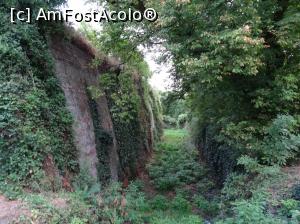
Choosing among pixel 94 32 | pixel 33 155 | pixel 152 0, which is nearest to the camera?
pixel 33 155

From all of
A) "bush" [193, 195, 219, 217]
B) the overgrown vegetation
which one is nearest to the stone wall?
the overgrown vegetation

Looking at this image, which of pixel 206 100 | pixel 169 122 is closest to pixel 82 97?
pixel 206 100

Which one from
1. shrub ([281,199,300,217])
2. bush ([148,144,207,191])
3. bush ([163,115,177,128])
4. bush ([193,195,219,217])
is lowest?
bush ([193,195,219,217])

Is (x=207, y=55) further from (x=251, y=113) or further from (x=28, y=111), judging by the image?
(x=28, y=111)

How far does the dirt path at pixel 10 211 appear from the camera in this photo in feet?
14.7

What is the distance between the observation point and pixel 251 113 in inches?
309

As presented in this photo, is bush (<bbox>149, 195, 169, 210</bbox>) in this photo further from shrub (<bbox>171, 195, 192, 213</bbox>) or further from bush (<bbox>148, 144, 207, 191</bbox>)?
bush (<bbox>148, 144, 207, 191</bbox>)

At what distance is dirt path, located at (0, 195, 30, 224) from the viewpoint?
448 cm

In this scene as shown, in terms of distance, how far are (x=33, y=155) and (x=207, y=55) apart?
397 centimetres

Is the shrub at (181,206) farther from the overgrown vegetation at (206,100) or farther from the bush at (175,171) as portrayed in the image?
the bush at (175,171)

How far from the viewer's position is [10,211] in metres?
4.67

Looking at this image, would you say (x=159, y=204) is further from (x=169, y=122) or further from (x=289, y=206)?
(x=169, y=122)

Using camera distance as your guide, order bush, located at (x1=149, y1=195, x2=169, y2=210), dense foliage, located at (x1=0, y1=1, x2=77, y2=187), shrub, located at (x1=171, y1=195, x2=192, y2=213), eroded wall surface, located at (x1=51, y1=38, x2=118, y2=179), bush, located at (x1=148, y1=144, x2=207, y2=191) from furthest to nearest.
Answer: bush, located at (x1=148, y1=144, x2=207, y2=191) < bush, located at (x1=149, y1=195, x2=169, y2=210) < shrub, located at (x1=171, y1=195, x2=192, y2=213) < eroded wall surface, located at (x1=51, y1=38, x2=118, y2=179) < dense foliage, located at (x1=0, y1=1, x2=77, y2=187)

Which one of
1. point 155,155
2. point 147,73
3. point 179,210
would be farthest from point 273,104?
point 155,155
